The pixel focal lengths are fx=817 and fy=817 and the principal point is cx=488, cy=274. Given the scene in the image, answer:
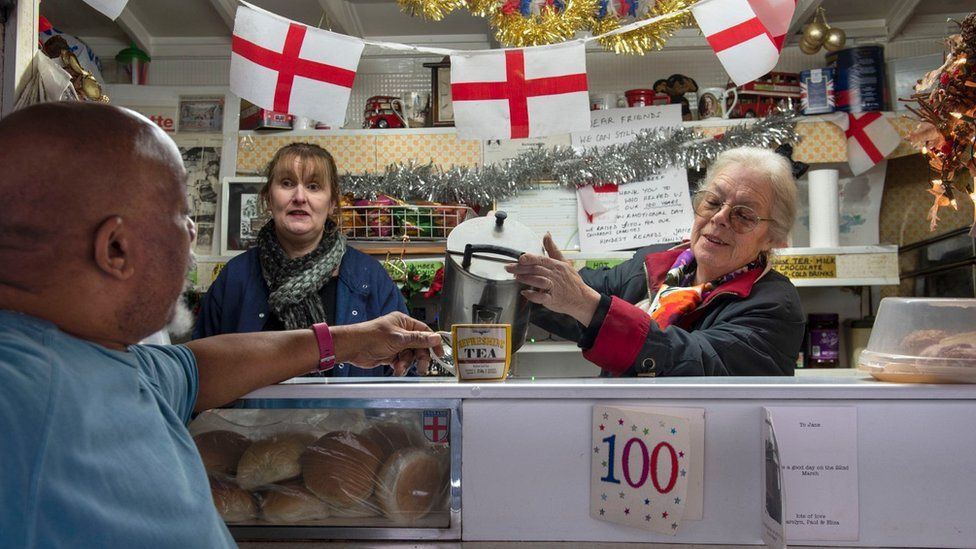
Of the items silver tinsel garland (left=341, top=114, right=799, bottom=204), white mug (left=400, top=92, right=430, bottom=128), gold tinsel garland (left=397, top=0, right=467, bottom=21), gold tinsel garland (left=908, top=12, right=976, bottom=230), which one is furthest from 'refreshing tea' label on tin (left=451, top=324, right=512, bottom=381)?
white mug (left=400, top=92, right=430, bottom=128)

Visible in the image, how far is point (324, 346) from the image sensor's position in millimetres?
1348

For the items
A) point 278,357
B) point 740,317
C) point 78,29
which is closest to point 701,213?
point 740,317

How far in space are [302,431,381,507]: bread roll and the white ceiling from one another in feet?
9.25

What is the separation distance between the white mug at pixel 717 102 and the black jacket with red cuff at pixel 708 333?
5.44ft

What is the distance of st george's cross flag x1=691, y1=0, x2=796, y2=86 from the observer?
2262mm

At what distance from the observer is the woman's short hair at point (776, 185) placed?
211cm

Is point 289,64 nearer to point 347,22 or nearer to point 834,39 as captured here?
point 347,22

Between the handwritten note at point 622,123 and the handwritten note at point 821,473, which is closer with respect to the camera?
the handwritten note at point 821,473

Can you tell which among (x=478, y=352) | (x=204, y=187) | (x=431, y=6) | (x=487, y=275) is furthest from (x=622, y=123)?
(x=478, y=352)

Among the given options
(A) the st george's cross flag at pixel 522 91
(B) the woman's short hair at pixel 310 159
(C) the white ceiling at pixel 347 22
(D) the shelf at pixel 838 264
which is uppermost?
(C) the white ceiling at pixel 347 22

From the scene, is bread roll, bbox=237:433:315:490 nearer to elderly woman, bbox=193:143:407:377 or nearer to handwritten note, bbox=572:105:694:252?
elderly woman, bbox=193:143:407:377

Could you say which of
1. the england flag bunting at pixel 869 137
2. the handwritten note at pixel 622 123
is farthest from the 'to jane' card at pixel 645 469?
the england flag bunting at pixel 869 137

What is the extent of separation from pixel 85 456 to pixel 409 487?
57 cm

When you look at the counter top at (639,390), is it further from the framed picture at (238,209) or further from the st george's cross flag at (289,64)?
the framed picture at (238,209)
